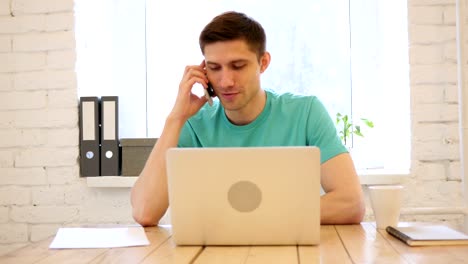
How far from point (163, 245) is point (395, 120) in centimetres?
161

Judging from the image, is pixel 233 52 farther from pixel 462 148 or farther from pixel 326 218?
pixel 462 148

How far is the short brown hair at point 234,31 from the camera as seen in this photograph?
5.73 feet

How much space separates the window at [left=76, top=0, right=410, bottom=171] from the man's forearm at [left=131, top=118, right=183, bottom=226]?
41.5 inches

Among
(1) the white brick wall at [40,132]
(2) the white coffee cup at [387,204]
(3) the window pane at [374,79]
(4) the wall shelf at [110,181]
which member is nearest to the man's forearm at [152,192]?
(2) the white coffee cup at [387,204]

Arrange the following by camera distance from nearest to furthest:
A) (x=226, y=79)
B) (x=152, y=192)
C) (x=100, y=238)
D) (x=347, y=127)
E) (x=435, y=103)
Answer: (x=100, y=238) < (x=152, y=192) < (x=226, y=79) < (x=435, y=103) < (x=347, y=127)

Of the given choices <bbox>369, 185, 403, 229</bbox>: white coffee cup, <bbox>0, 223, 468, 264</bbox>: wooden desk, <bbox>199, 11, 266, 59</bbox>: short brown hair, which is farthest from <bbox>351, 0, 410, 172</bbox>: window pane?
<bbox>0, 223, 468, 264</bbox>: wooden desk

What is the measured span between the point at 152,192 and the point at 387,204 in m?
0.65

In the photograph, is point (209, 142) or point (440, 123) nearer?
point (209, 142)

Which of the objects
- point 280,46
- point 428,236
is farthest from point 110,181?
point 428,236

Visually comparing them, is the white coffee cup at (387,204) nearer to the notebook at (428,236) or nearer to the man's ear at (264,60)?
the notebook at (428,236)

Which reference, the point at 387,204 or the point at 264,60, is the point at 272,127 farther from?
the point at 387,204

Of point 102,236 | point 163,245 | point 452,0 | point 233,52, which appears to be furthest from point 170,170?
point 452,0

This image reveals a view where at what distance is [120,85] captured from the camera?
2.79 m

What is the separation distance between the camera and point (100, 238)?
1.29m
